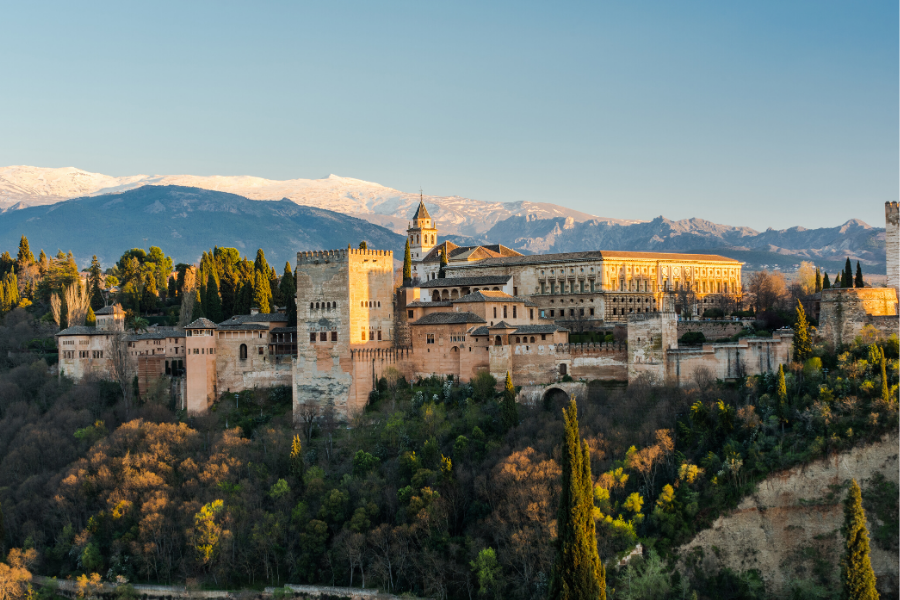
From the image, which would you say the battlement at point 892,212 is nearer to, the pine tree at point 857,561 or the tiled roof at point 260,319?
the pine tree at point 857,561

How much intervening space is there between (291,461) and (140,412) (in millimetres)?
12010

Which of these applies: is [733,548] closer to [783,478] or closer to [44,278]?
[783,478]

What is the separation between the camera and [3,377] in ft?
194

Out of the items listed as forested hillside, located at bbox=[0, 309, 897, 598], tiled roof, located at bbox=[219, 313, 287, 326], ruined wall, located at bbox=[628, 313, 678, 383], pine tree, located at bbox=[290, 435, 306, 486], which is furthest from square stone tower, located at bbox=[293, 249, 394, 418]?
ruined wall, located at bbox=[628, 313, 678, 383]

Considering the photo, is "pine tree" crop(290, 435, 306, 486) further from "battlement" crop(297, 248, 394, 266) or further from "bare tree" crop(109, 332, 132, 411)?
"bare tree" crop(109, 332, 132, 411)

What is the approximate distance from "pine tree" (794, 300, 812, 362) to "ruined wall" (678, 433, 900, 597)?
6137mm

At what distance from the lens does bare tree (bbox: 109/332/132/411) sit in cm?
5372

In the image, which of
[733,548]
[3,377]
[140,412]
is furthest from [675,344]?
[3,377]

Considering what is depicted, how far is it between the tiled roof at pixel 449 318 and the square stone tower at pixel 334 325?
Answer: 8.41ft

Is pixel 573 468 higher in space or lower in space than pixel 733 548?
higher

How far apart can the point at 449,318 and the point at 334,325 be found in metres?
6.27

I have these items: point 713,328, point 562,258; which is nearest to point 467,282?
point 562,258

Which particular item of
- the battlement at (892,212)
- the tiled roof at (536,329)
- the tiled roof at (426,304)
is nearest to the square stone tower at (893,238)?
the battlement at (892,212)

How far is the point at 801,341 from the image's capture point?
4184 cm
